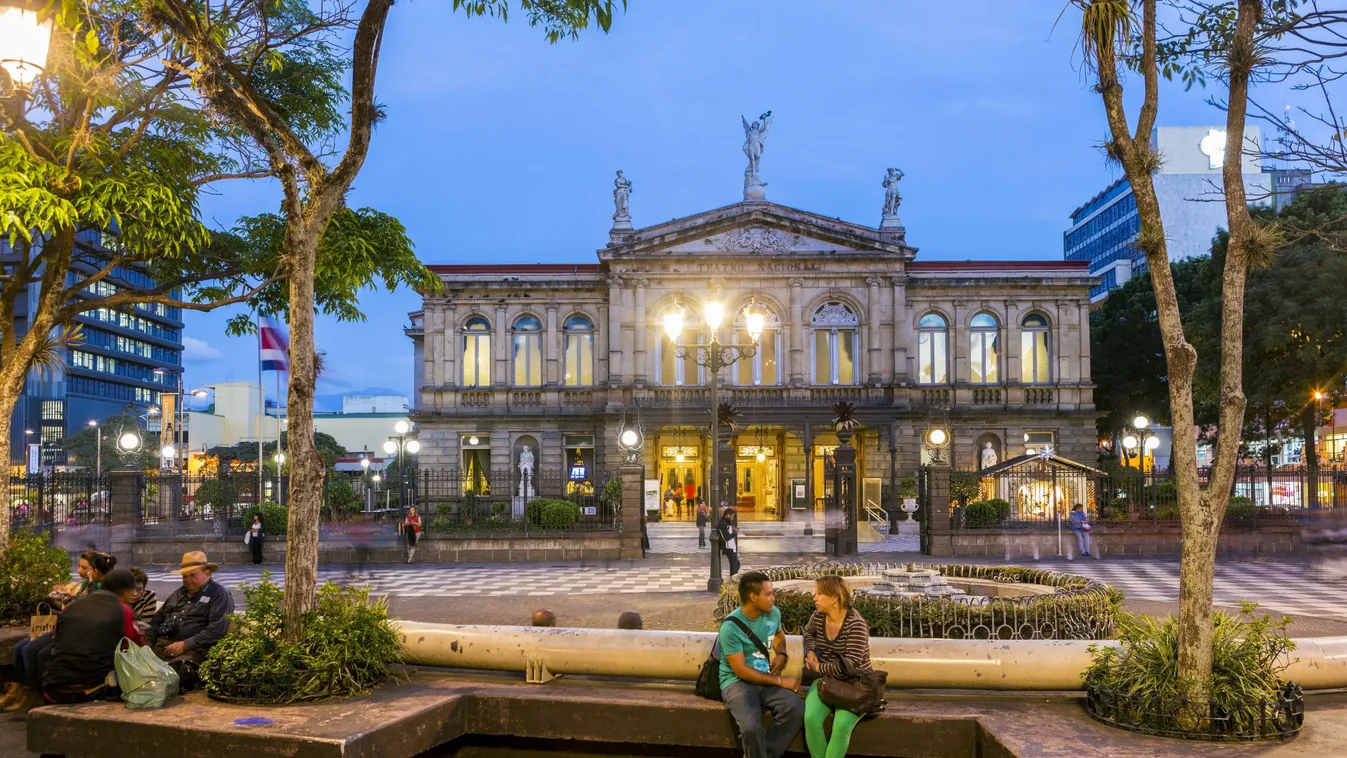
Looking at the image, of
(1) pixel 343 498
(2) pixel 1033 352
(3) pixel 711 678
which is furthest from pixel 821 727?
(2) pixel 1033 352

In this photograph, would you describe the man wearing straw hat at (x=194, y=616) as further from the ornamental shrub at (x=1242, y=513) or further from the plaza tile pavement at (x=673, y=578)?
the ornamental shrub at (x=1242, y=513)

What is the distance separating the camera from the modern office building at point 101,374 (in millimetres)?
80250

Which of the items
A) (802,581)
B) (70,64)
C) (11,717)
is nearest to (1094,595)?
(802,581)

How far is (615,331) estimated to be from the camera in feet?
136

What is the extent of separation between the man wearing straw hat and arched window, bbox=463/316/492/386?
34.7 meters

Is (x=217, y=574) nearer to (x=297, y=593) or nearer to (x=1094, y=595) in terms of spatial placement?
(x=297, y=593)

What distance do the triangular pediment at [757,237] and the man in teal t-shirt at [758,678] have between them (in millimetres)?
34843

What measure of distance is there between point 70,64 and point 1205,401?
39945mm

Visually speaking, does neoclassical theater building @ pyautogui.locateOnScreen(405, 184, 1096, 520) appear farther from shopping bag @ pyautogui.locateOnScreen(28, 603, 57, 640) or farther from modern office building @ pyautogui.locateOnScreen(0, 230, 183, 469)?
modern office building @ pyautogui.locateOnScreen(0, 230, 183, 469)

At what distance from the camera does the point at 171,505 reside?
25.8 metres

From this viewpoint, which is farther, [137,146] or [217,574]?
[217,574]

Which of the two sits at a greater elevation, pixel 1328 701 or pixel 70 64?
pixel 70 64

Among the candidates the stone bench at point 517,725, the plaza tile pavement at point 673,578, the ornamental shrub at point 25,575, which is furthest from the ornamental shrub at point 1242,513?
the ornamental shrub at point 25,575

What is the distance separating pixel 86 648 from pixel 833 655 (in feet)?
18.1
